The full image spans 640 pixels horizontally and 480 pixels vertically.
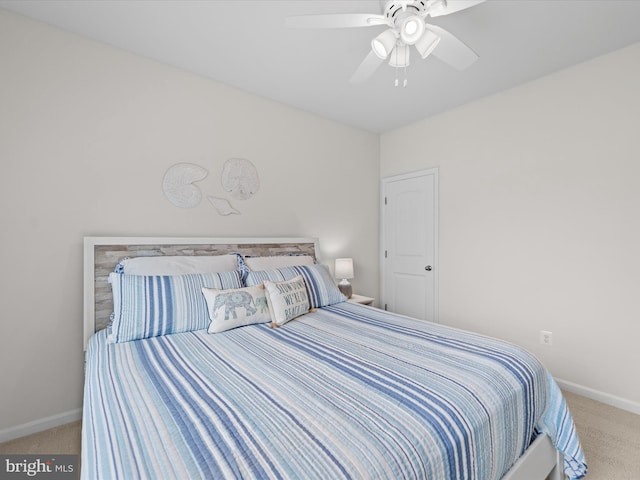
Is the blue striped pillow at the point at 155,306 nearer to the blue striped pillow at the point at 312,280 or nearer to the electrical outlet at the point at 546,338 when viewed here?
the blue striped pillow at the point at 312,280

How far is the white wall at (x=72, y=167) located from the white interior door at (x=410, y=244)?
1779 millimetres

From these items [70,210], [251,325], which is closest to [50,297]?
[70,210]

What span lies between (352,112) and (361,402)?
116 inches

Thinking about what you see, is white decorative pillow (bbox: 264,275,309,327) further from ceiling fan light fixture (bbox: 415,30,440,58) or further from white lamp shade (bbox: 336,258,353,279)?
ceiling fan light fixture (bbox: 415,30,440,58)

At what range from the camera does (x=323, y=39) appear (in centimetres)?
208

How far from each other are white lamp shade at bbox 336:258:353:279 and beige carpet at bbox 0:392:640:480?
6.71 feet

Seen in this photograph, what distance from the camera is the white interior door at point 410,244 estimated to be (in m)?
3.42

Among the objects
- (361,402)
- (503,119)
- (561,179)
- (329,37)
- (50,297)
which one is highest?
(329,37)

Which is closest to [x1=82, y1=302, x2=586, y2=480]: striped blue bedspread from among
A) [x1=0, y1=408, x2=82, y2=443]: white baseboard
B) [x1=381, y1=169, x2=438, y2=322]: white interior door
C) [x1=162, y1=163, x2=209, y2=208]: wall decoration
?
[x1=0, y1=408, x2=82, y2=443]: white baseboard

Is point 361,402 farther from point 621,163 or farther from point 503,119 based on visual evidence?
point 503,119

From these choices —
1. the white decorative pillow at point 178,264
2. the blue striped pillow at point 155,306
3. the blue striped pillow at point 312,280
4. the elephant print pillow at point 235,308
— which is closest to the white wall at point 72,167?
the white decorative pillow at point 178,264

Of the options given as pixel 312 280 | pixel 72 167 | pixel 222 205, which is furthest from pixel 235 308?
pixel 72 167

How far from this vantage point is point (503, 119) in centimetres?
282

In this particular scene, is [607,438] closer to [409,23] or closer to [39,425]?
[409,23]
